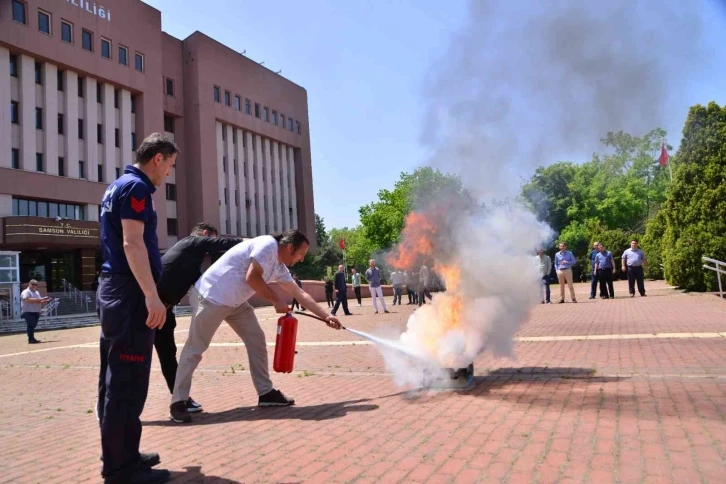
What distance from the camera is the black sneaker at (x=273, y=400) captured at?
5.21 m

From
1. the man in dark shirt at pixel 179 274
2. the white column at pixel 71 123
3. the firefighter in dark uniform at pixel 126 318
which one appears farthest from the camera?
the white column at pixel 71 123

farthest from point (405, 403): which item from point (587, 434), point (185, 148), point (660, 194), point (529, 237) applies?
point (660, 194)

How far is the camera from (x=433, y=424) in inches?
167

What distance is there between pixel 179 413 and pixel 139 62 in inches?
1632

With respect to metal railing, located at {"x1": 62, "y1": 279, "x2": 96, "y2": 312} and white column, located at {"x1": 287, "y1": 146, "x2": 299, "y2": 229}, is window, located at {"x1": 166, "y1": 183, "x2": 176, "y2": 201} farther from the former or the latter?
white column, located at {"x1": 287, "y1": 146, "x2": 299, "y2": 229}

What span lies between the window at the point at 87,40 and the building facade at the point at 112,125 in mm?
68

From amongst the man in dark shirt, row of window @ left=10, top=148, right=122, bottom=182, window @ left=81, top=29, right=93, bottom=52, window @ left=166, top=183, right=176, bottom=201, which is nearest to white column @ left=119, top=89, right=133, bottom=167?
row of window @ left=10, top=148, right=122, bottom=182

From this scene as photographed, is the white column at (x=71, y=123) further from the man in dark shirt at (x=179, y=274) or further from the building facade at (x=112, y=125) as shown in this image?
the man in dark shirt at (x=179, y=274)

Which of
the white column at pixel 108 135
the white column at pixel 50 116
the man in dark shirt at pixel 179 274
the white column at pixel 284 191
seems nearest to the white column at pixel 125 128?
the white column at pixel 108 135

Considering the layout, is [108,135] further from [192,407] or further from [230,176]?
[192,407]

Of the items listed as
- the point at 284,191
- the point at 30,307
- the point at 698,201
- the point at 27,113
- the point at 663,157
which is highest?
the point at 27,113

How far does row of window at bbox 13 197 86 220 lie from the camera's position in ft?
105

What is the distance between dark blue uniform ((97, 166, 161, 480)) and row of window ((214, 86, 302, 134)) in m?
47.2

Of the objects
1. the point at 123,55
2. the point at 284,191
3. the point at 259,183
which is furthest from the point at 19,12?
the point at 284,191
